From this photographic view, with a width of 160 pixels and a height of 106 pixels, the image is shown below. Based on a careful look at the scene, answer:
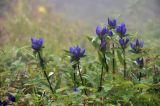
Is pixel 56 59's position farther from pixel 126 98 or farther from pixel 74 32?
pixel 74 32

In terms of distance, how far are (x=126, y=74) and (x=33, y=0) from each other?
224 inches

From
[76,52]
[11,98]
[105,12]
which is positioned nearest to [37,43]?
[76,52]

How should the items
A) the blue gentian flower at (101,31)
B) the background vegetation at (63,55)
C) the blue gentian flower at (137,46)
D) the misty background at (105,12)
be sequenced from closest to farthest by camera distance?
the background vegetation at (63,55) → the blue gentian flower at (101,31) → the blue gentian flower at (137,46) → the misty background at (105,12)

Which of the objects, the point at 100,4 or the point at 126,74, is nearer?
the point at 126,74

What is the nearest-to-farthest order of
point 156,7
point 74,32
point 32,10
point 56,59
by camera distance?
point 56,59 < point 74,32 < point 32,10 < point 156,7

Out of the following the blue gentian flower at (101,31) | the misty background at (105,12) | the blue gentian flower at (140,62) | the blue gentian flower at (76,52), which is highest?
the misty background at (105,12)

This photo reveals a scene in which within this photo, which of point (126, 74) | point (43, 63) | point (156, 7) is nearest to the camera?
point (43, 63)

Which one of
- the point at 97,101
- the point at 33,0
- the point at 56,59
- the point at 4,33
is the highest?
the point at 33,0

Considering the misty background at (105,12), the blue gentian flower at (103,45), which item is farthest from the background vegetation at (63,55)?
the blue gentian flower at (103,45)

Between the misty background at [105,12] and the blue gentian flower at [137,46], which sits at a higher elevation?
the misty background at [105,12]

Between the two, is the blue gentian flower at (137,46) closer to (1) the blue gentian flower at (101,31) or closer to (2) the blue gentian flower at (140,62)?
(2) the blue gentian flower at (140,62)

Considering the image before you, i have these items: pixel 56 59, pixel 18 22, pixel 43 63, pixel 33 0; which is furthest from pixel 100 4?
pixel 43 63

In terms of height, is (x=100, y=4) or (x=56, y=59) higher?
(x=100, y=4)

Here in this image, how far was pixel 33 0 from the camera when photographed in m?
7.62
